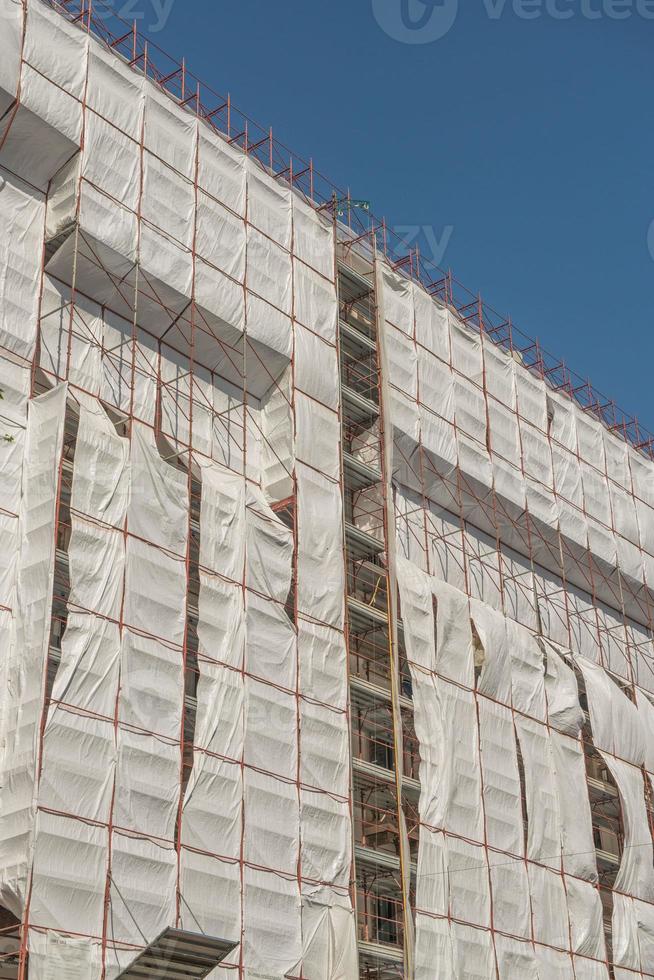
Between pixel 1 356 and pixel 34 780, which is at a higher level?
pixel 1 356

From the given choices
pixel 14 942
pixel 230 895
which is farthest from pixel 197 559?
pixel 14 942

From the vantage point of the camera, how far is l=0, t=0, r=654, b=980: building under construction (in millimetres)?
27078

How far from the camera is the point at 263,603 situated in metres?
32.3

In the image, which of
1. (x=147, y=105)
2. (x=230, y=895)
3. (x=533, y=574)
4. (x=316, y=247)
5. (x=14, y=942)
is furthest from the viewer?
(x=533, y=574)

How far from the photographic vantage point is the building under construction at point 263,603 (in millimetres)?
27078

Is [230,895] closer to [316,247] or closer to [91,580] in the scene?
[91,580]

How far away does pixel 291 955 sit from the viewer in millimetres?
29016

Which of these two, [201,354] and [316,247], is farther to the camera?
→ [316,247]

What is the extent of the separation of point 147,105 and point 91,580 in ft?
45.8

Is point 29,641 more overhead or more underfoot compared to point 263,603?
more underfoot

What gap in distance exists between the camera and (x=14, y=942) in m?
25.2

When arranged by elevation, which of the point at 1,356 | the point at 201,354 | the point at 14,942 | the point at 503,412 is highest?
the point at 503,412

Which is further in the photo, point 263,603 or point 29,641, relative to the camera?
point 263,603

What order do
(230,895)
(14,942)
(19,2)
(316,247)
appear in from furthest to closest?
(316,247) → (19,2) → (230,895) → (14,942)
